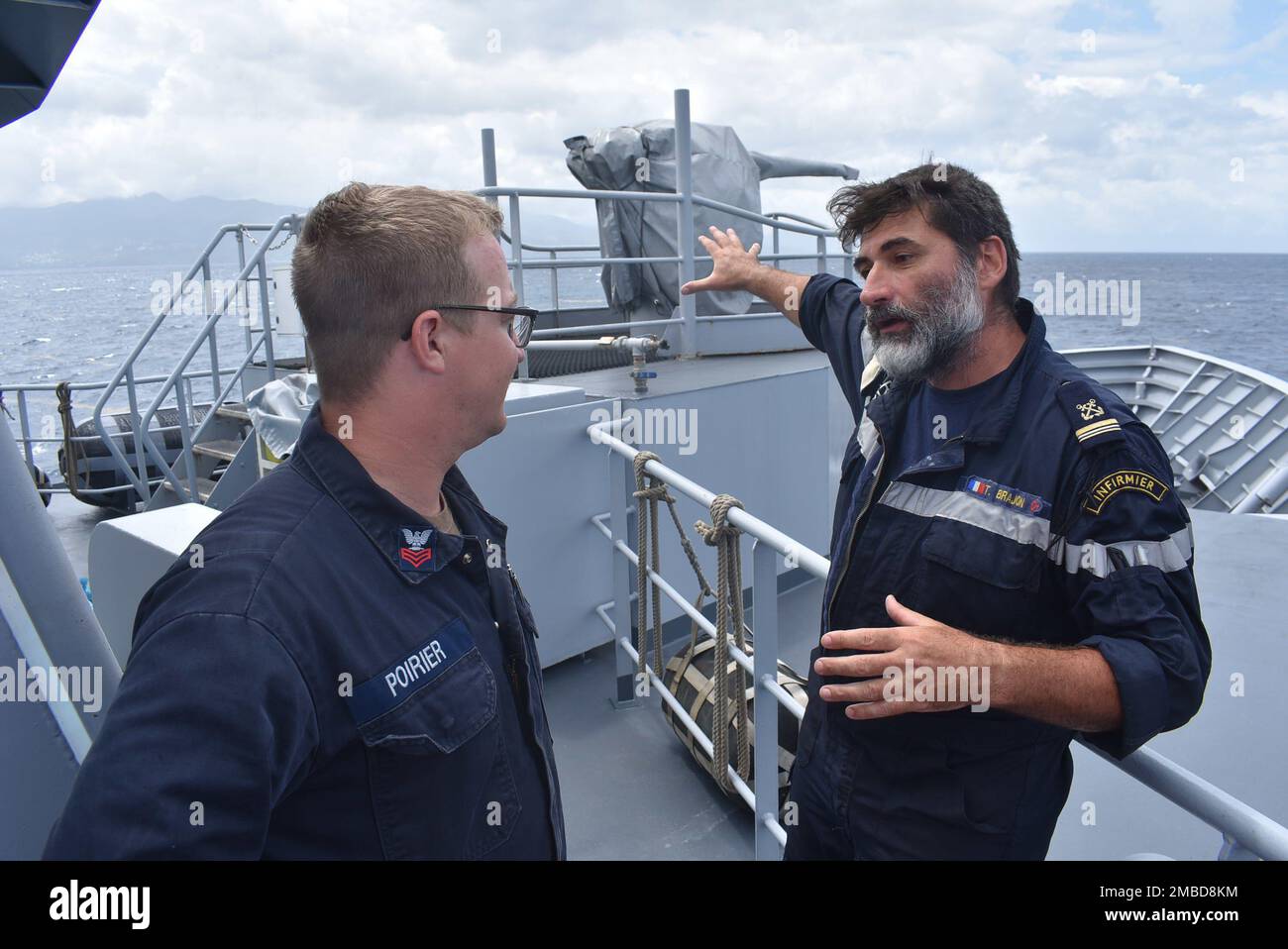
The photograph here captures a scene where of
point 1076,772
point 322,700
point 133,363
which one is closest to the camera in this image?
point 322,700

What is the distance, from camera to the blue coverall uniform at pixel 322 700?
808mm

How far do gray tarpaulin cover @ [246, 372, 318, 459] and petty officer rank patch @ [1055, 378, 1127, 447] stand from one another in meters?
3.12

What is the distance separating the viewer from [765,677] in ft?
8.38

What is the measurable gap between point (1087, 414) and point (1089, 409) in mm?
12

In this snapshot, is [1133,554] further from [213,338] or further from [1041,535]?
[213,338]

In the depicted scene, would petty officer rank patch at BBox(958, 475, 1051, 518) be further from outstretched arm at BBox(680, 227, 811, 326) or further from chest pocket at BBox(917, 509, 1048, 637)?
outstretched arm at BBox(680, 227, 811, 326)

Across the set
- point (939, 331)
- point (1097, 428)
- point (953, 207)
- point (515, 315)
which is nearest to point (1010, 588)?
point (1097, 428)

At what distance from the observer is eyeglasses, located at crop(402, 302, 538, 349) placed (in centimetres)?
122

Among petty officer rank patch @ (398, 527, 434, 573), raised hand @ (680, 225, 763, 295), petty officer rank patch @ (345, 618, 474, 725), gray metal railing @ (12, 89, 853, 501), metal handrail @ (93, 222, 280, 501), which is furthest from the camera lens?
metal handrail @ (93, 222, 280, 501)

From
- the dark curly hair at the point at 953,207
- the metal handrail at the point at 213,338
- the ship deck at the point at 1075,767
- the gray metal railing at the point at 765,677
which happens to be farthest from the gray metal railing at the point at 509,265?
the dark curly hair at the point at 953,207

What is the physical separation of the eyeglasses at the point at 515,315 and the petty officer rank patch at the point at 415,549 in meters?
0.27

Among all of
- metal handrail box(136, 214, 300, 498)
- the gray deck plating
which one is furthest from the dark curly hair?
metal handrail box(136, 214, 300, 498)
